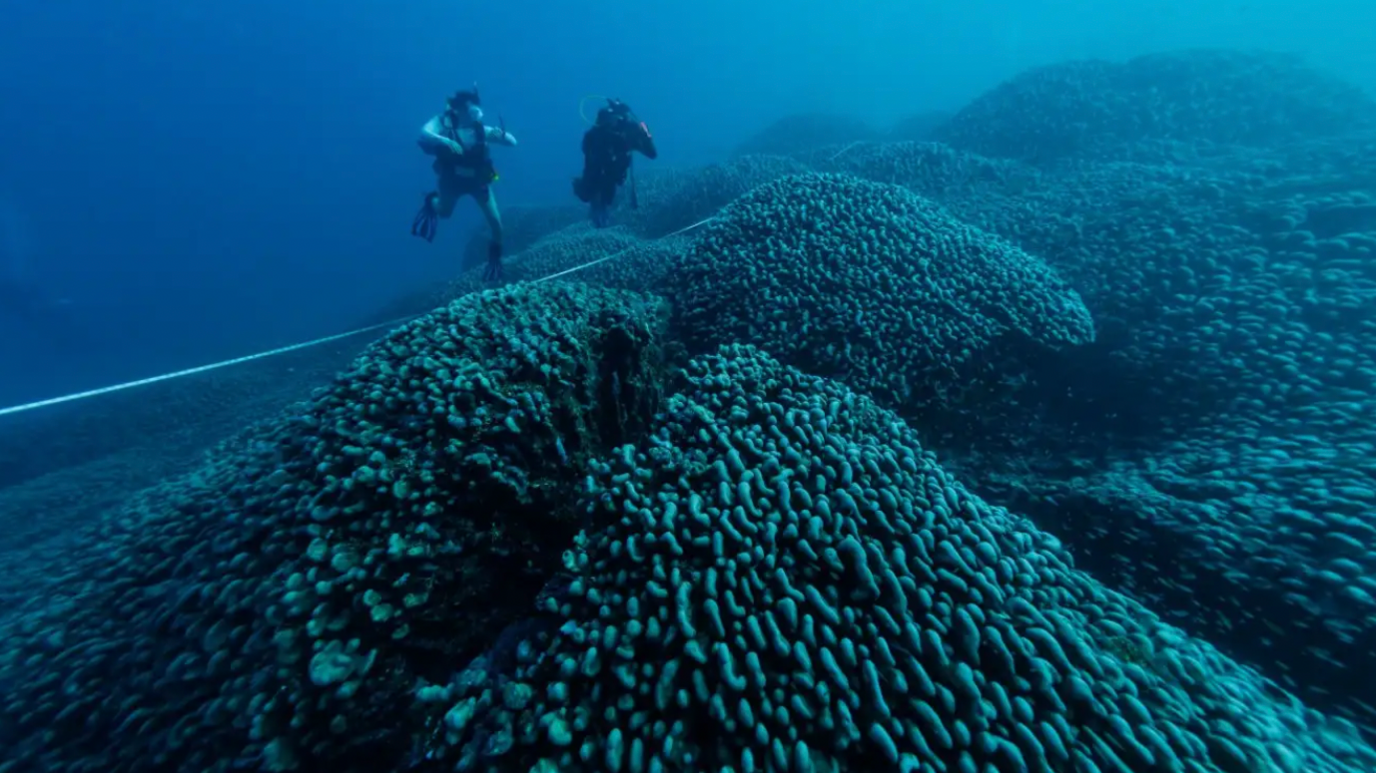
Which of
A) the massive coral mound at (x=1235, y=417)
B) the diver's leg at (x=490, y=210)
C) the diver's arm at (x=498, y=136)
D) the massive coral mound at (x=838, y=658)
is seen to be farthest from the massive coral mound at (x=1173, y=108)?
the massive coral mound at (x=838, y=658)

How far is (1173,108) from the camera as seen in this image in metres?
11.6

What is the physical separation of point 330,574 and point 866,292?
188 inches

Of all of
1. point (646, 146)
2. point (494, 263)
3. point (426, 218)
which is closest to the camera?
point (494, 263)

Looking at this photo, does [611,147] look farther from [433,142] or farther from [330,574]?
[330,574]

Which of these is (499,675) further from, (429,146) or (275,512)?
(429,146)

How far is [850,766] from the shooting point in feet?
7.09

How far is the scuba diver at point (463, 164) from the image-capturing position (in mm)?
10078

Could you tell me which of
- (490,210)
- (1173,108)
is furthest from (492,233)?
(1173,108)

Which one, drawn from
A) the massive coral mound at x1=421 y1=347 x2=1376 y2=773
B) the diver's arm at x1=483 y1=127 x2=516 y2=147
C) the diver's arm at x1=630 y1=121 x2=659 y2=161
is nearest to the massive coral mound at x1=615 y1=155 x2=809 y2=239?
the diver's arm at x1=630 y1=121 x2=659 y2=161

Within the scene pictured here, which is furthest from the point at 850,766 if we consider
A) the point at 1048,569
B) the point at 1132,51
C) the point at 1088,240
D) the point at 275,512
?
the point at 1132,51

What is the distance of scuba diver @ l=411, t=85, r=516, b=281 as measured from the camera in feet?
33.1

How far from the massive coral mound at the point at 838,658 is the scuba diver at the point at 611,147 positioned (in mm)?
8723

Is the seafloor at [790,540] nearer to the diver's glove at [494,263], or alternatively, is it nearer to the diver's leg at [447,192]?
the diver's glove at [494,263]

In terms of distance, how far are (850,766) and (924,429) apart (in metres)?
3.41
